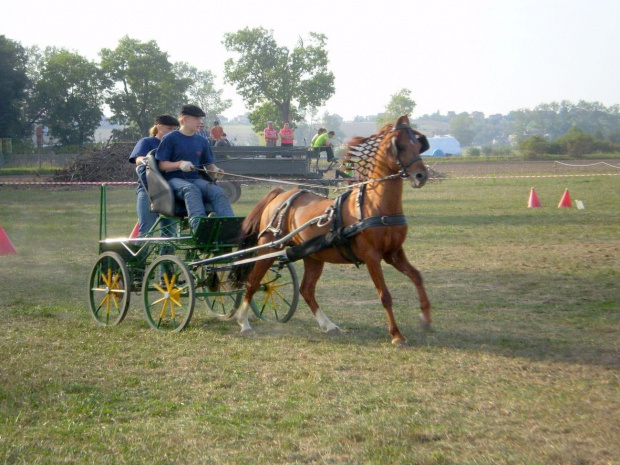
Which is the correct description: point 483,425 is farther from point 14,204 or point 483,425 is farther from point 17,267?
point 14,204

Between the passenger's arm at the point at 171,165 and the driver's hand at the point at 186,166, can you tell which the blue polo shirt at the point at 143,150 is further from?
the driver's hand at the point at 186,166

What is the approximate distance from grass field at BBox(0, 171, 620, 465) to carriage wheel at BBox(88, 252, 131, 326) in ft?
0.62

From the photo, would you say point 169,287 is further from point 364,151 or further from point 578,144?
Answer: point 578,144

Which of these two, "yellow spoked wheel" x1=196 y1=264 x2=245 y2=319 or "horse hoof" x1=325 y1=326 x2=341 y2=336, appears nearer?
"horse hoof" x1=325 y1=326 x2=341 y2=336

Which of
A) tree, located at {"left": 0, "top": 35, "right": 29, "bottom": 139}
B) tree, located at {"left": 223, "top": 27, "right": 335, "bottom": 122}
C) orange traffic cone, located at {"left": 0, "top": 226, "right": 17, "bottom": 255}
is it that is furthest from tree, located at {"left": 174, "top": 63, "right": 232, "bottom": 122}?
orange traffic cone, located at {"left": 0, "top": 226, "right": 17, "bottom": 255}

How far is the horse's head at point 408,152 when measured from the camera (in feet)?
21.8

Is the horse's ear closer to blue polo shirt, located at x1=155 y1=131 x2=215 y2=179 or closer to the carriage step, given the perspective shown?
the carriage step

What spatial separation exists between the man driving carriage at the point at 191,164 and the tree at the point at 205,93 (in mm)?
107204

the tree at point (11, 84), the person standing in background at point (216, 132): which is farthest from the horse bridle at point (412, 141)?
the tree at point (11, 84)

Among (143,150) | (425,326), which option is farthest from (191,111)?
(425,326)

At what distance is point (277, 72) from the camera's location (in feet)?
235

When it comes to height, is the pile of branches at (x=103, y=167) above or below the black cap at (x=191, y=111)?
below

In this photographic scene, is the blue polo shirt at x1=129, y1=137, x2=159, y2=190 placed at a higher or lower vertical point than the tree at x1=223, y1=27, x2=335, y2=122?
lower

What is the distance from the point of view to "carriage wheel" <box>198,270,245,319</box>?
7.77 m
